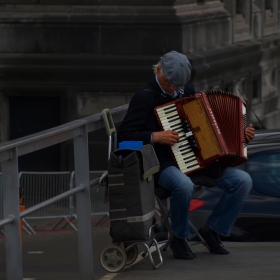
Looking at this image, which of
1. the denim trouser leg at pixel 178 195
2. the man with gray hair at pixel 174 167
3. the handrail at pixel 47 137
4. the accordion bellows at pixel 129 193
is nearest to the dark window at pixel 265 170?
the man with gray hair at pixel 174 167

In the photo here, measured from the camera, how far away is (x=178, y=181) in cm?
592

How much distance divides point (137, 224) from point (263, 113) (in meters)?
14.9

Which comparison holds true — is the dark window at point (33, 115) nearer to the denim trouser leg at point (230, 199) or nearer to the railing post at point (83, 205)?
the denim trouser leg at point (230, 199)

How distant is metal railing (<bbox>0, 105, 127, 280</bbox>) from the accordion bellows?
267 mm

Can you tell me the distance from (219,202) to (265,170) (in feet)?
3.86

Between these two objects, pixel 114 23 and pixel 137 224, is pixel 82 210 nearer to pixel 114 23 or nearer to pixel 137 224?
pixel 137 224

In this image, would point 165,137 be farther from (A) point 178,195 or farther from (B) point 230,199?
(B) point 230,199

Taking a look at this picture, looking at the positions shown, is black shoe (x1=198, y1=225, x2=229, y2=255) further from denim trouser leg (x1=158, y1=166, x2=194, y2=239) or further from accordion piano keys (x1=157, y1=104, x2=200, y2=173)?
accordion piano keys (x1=157, y1=104, x2=200, y2=173)

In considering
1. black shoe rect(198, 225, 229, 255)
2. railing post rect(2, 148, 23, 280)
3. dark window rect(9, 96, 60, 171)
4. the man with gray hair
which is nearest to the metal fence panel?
dark window rect(9, 96, 60, 171)

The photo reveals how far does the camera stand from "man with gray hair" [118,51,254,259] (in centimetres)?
596

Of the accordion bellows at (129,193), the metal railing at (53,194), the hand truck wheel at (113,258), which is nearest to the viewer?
the accordion bellows at (129,193)

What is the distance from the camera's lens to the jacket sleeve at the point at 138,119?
6.04 metres

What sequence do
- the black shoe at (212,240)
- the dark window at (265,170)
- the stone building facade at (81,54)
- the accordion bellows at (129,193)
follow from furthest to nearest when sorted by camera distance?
the stone building facade at (81,54) < the dark window at (265,170) < the black shoe at (212,240) < the accordion bellows at (129,193)

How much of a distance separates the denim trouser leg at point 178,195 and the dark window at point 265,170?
141 cm
